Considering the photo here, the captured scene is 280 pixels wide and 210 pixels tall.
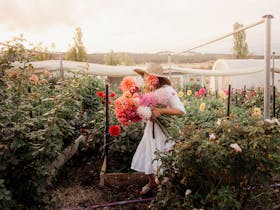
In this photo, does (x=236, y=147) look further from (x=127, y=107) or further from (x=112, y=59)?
(x=112, y=59)

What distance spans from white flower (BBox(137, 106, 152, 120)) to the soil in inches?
34.6

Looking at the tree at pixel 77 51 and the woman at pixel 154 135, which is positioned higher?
the tree at pixel 77 51

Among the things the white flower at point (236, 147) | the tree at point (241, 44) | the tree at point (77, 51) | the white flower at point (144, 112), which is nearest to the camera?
the white flower at point (236, 147)

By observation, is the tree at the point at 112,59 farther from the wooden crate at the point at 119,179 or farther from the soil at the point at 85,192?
the wooden crate at the point at 119,179

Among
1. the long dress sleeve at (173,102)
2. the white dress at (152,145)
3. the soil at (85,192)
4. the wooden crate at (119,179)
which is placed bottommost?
the soil at (85,192)

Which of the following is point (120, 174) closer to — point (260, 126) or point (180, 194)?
point (180, 194)

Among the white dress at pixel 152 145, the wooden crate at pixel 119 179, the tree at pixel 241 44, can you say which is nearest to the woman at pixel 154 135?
the white dress at pixel 152 145

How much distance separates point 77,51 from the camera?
20.4m

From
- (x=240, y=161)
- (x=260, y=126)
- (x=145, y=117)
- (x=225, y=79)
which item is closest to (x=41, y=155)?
(x=145, y=117)

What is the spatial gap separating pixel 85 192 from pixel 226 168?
1.82 meters

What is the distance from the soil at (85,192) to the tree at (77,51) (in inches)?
671

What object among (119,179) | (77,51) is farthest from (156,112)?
(77,51)

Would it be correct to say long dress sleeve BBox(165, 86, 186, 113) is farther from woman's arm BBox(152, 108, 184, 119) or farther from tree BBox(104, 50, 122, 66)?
tree BBox(104, 50, 122, 66)

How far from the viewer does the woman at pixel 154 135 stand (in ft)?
9.32
